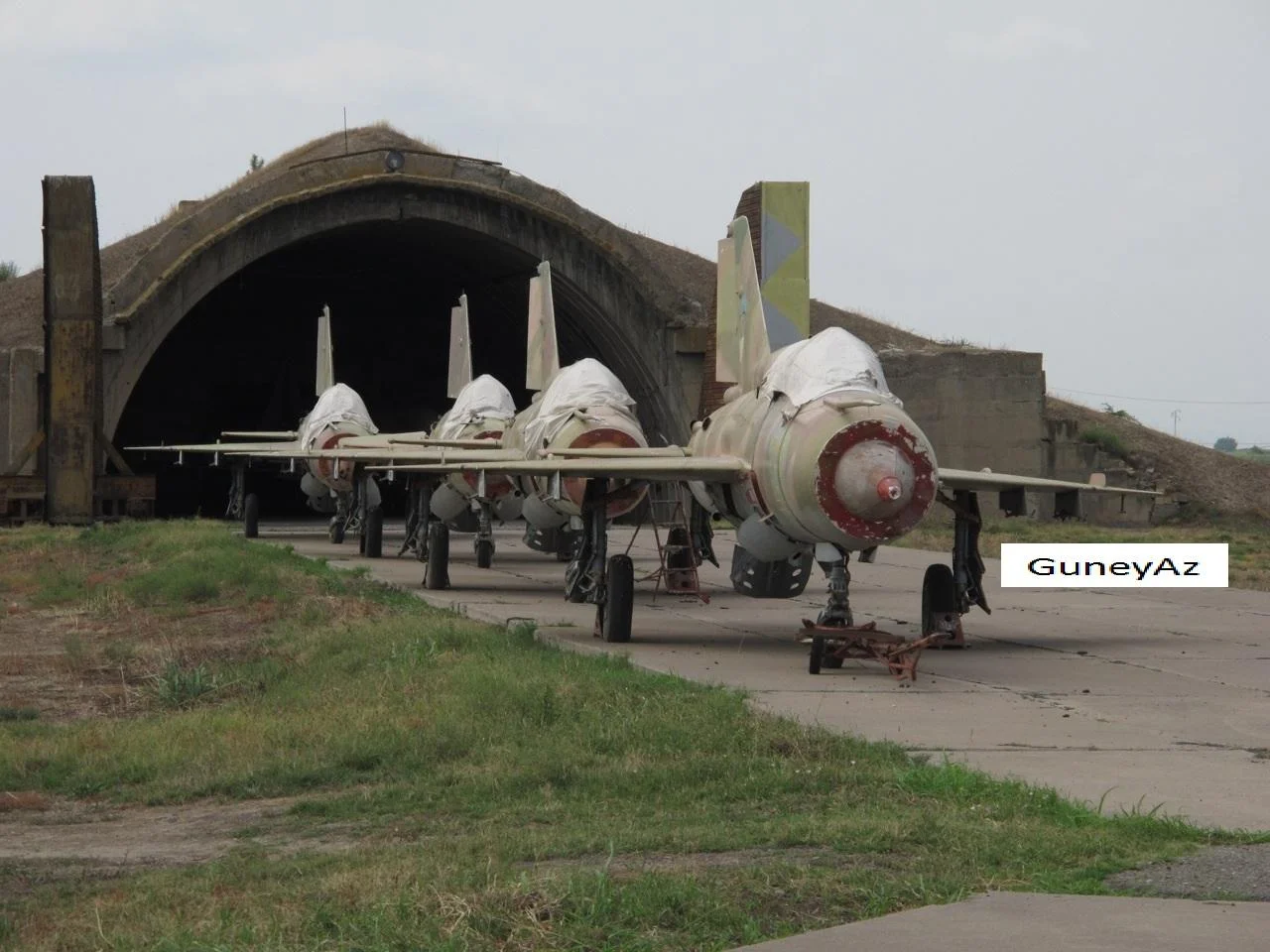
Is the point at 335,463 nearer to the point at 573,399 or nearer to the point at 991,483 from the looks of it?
the point at 573,399

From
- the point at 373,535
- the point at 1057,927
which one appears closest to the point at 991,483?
the point at 1057,927

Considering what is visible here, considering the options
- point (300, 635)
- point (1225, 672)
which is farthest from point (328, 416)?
point (1225, 672)

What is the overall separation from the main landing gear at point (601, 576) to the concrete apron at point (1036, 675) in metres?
0.28

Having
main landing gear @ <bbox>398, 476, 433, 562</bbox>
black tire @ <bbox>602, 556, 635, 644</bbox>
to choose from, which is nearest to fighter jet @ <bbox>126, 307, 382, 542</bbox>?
main landing gear @ <bbox>398, 476, 433, 562</bbox>

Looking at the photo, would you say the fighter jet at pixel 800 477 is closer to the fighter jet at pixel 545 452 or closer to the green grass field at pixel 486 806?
the fighter jet at pixel 545 452

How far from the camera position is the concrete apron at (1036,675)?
9.23 meters

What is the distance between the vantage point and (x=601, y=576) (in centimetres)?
1691

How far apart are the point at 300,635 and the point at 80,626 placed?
3339 millimetres

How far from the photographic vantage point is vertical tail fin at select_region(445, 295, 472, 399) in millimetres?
32844

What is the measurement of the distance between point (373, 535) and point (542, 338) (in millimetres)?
5242

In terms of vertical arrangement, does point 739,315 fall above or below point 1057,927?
above

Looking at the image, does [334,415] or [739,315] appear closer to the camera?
[739,315]

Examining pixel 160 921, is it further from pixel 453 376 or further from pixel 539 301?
pixel 453 376

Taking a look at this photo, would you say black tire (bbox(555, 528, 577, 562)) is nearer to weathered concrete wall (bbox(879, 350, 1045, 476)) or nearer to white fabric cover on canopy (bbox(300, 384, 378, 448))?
white fabric cover on canopy (bbox(300, 384, 378, 448))
